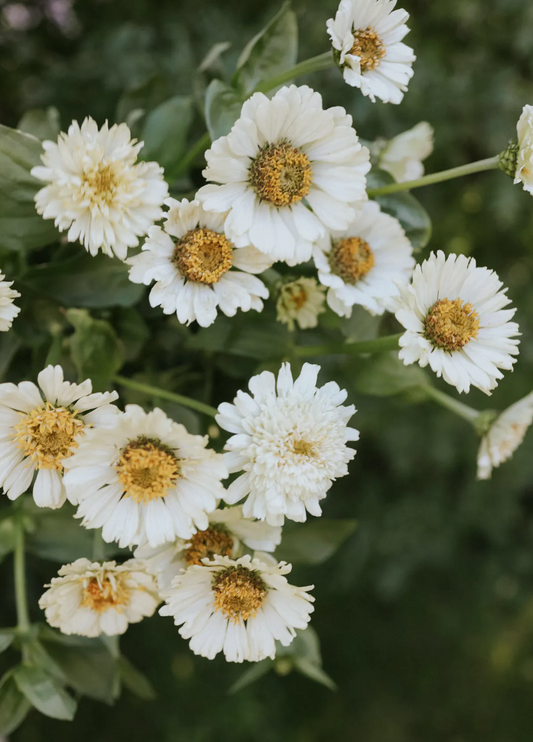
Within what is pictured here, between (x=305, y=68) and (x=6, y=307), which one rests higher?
(x=305, y=68)

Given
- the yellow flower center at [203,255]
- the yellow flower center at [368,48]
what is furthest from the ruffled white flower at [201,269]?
the yellow flower center at [368,48]

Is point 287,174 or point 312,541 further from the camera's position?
point 312,541

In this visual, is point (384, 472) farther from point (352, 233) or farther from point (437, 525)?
point (352, 233)

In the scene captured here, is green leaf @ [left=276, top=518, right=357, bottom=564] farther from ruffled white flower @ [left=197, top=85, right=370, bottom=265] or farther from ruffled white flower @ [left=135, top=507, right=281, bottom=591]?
ruffled white flower @ [left=197, top=85, right=370, bottom=265]

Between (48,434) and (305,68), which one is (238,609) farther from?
(305,68)

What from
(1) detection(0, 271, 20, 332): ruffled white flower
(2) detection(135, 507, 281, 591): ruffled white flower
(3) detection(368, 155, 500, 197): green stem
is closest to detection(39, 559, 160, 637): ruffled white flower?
(2) detection(135, 507, 281, 591): ruffled white flower

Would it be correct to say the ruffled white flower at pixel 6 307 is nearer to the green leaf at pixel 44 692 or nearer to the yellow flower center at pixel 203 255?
the yellow flower center at pixel 203 255

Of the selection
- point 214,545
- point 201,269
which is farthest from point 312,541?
point 201,269
